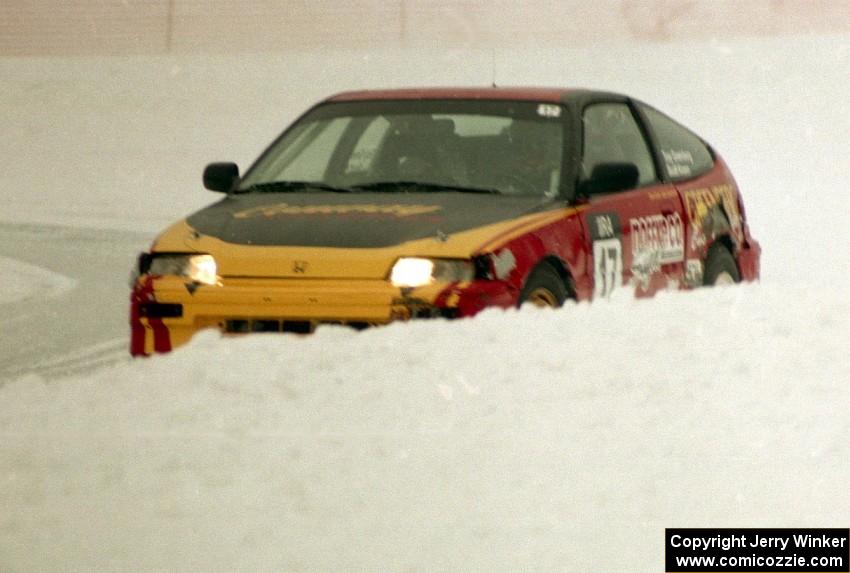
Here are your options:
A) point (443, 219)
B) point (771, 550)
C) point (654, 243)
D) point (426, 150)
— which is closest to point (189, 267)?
Answer: point (443, 219)

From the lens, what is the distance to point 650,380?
6.35 m

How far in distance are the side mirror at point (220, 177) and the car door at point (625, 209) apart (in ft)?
4.10

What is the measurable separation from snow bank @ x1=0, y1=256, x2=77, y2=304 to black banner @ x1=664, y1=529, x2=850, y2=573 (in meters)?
3.71

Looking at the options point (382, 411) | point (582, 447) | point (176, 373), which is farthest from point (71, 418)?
point (582, 447)

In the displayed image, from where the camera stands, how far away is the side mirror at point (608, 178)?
6793 mm

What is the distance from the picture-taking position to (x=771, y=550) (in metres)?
5.84

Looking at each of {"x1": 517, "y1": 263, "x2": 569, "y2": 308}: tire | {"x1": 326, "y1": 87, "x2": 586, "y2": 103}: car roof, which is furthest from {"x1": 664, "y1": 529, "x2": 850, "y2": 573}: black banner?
{"x1": 326, "y1": 87, "x2": 586, "y2": 103}: car roof

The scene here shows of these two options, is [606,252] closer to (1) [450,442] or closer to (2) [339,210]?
(2) [339,210]

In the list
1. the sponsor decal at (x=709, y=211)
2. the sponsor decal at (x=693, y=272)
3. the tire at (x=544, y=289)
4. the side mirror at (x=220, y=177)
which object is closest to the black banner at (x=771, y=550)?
the tire at (x=544, y=289)

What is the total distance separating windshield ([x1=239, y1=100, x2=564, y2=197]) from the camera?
6.90m

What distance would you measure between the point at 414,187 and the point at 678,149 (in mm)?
1362

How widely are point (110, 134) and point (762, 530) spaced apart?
154 inches

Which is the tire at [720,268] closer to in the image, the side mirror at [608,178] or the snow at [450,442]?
the snow at [450,442]

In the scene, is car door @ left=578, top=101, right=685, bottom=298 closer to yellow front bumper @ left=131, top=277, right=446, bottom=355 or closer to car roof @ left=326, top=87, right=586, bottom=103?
car roof @ left=326, top=87, right=586, bottom=103
